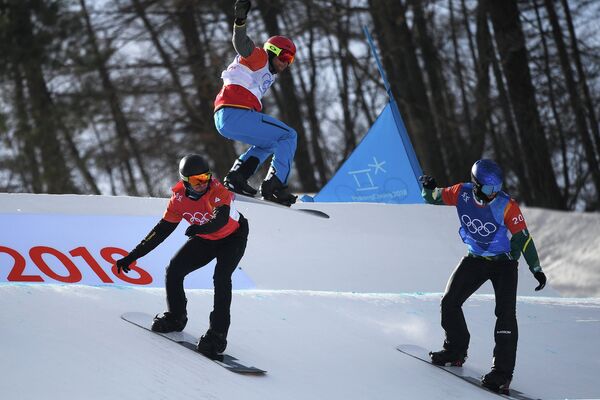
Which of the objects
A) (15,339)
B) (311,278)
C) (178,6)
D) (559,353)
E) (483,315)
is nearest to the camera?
(15,339)

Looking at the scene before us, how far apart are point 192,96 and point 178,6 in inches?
128

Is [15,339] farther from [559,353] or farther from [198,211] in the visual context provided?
[559,353]

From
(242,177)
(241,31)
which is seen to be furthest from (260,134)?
(241,31)

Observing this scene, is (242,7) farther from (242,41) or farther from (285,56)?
(285,56)

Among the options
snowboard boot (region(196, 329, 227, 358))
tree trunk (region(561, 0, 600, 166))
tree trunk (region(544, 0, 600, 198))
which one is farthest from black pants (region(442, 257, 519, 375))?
tree trunk (region(544, 0, 600, 198))

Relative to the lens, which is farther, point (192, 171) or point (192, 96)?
point (192, 96)

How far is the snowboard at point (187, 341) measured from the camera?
632 centimetres

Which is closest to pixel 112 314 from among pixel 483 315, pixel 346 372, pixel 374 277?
pixel 346 372

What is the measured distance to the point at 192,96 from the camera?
1004 inches

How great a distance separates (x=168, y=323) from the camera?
6805 millimetres

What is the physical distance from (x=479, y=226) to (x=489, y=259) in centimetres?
27

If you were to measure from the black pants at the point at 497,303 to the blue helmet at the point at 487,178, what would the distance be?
561mm

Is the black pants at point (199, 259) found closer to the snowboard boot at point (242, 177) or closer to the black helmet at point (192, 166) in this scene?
the black helmet at point (192, 166)

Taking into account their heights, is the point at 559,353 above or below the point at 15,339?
below
